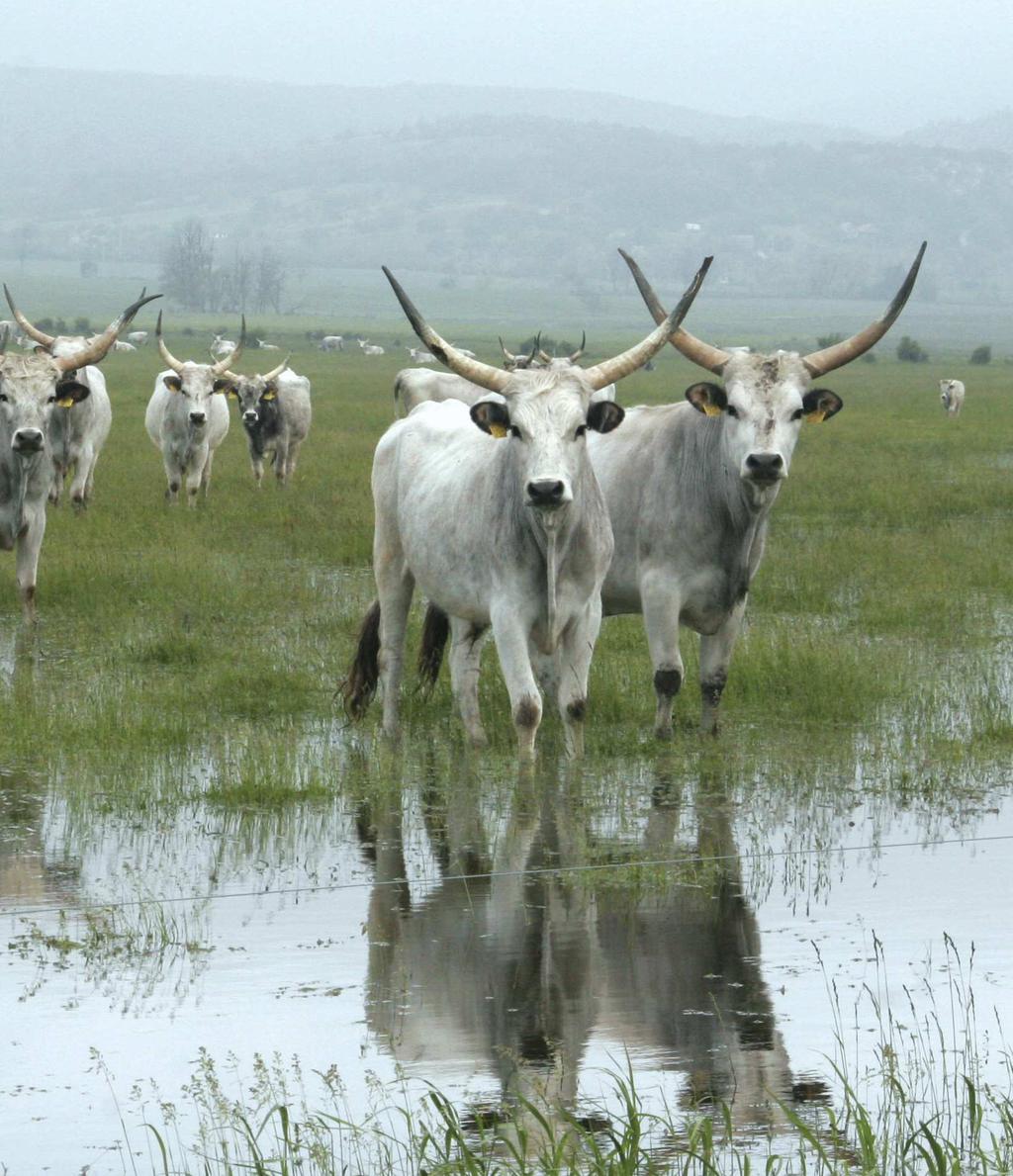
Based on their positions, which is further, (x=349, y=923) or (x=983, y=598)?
(x=983, y=598)

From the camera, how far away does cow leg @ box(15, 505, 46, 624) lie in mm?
13219

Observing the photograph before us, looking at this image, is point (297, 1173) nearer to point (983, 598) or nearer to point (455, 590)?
point (455, 590)

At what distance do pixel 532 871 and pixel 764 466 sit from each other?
2.51m

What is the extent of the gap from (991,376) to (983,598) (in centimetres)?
5689

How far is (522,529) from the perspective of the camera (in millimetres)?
8680

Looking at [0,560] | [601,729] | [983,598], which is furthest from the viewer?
[0,560]

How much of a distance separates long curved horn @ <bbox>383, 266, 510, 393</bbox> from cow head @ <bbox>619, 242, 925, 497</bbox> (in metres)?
0.88

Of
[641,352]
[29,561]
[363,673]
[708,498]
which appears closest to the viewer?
[641,352]

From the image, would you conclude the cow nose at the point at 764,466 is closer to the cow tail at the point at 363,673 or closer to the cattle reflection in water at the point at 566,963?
the cattle reflection in water at the point at 566,963

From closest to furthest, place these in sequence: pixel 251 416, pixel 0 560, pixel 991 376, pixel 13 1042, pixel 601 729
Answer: pixel 13 1042 → pixel 601 729 → pixel 0 560 → pixel 251 416 → pixel 991 376

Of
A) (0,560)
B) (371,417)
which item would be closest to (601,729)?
(0,560)

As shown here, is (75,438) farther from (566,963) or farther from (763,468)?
(566,963)

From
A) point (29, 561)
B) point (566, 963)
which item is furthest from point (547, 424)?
point (29, 561)

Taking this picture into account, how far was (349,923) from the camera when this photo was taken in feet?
21.9
